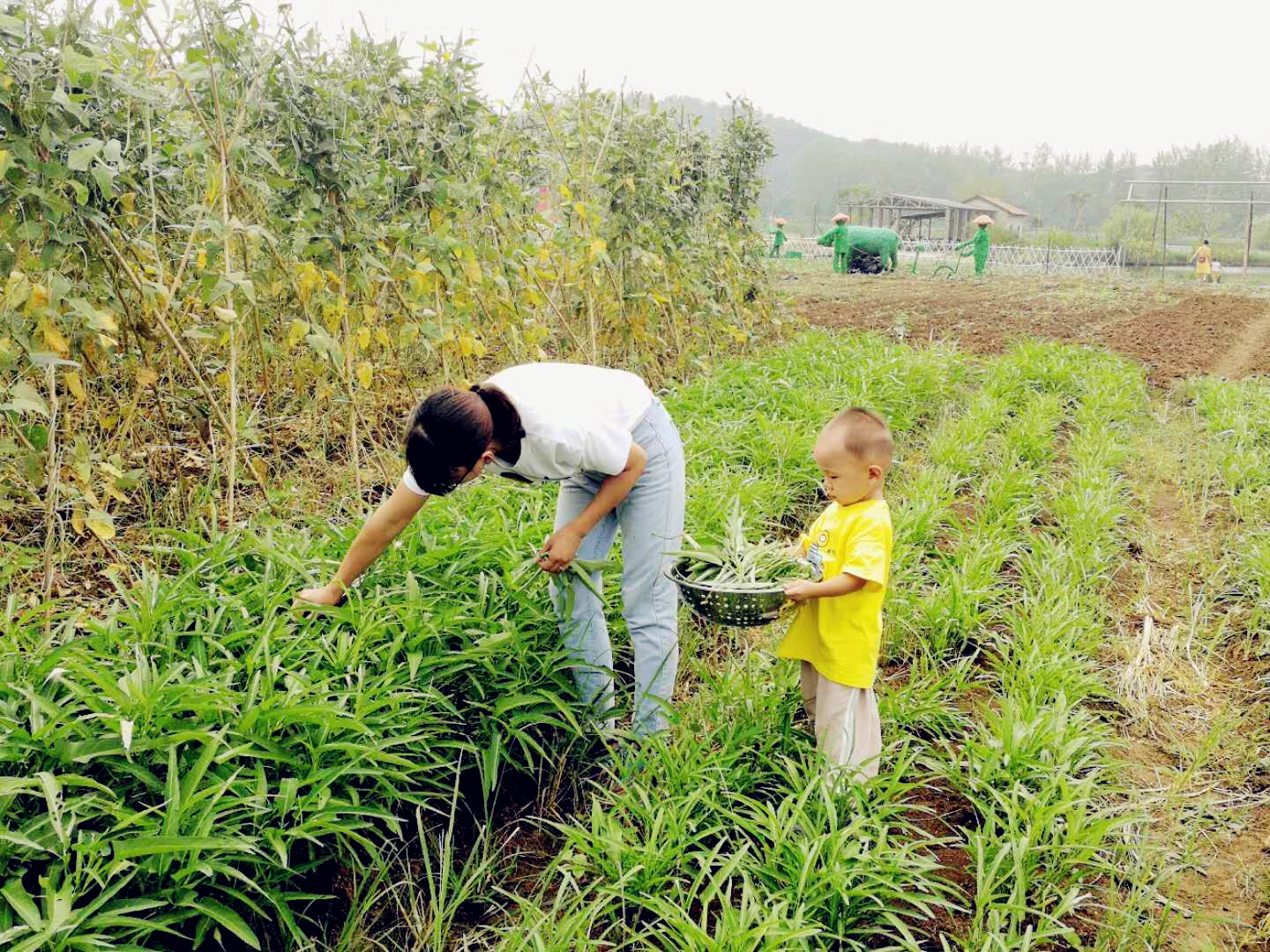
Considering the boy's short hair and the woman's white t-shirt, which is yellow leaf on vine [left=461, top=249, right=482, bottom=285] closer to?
the woman's white t-shirt

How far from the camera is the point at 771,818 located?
2123mm

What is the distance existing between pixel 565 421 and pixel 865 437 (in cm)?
77

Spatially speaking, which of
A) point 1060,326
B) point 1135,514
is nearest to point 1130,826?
point 1135,514

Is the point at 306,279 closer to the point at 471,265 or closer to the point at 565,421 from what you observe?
the point at 471,265

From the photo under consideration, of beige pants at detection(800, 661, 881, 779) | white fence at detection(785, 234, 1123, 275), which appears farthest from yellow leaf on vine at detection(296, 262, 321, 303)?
white fence at detection(785, 234, 1123, 275)

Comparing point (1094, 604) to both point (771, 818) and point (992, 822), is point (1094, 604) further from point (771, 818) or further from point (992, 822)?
point (771, 818)

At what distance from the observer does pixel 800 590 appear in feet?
7.45

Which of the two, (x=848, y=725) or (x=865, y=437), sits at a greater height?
(x=865, y=437)

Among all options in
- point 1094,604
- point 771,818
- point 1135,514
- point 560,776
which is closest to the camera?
point 771,818

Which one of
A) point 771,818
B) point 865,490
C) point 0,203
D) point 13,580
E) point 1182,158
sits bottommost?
point 771,818

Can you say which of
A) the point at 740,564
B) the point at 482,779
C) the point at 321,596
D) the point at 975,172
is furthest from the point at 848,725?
the point at 975,172

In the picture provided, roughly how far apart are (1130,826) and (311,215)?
351cm

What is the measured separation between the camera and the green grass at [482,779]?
1789 mm

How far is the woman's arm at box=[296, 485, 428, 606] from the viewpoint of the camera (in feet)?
7.25
